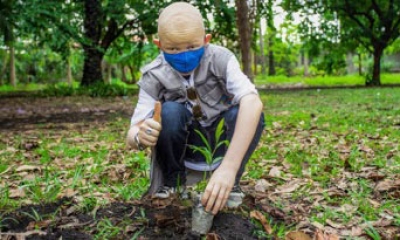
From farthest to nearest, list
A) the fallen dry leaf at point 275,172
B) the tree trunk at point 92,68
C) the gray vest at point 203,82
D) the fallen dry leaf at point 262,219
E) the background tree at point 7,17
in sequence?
the tree trunk at point 92,68, the background tree at point 7,17, the fallen dry leaf at point 275,172, the gray vest at point 203,82, the fallen dry leaf at point 262,219

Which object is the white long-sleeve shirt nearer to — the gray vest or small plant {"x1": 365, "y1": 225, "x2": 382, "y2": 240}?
the gray vest

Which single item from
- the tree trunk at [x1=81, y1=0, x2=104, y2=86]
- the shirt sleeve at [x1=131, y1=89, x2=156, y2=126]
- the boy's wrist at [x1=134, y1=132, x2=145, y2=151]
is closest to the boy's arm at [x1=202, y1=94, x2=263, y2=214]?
the boy's wrist at [x1=134, y1=132, x2=145, y2=151]

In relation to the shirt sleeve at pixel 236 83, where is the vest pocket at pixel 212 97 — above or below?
below

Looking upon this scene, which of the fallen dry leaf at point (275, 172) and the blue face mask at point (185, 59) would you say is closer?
the blue face mask at point (185, 59)

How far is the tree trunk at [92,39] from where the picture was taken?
1548 centimetres

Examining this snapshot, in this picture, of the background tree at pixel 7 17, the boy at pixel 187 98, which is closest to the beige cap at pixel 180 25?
the boy at pixel 187 98

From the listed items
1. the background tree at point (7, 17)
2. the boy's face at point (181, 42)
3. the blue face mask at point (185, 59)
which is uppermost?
the background tree at point (7, 17)

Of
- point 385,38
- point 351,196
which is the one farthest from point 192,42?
Answer: point 385,38

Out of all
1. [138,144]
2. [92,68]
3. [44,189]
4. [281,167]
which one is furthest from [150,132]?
[92,68]

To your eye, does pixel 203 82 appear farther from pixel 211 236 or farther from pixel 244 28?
pixel 244 28

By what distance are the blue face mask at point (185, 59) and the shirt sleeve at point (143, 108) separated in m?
0.24

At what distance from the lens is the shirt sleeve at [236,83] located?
230cm

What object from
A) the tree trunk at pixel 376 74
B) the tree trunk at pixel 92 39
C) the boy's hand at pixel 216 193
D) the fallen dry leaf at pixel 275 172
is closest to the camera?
the boy's hand at pixel 216 193

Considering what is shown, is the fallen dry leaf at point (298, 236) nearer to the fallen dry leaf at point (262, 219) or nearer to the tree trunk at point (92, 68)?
the fallen dry leaf at point (262, 219)
